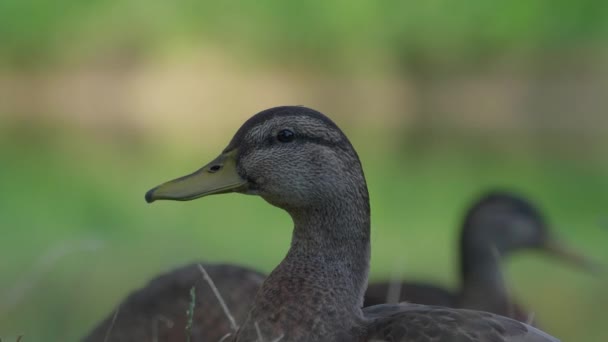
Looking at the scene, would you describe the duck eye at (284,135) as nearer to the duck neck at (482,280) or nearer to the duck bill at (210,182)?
the duck bill at (210,182)

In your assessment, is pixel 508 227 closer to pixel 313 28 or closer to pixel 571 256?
pixel 571 256

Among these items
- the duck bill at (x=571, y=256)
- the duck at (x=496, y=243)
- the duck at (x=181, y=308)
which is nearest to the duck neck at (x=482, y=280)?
the duck at (x=496, y=243)

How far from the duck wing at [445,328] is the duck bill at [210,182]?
1.43 ft

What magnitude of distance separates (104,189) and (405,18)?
8762 millimetres

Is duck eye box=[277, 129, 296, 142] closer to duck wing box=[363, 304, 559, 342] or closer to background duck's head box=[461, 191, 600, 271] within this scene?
duck wing box=[363, 304, 559, 342]

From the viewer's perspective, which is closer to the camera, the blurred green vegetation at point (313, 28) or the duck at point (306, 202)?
the duck at point (306, 202)

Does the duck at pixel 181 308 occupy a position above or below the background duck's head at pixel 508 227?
above

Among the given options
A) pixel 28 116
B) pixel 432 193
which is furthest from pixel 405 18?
pixel 432 193

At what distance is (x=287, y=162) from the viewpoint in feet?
9.75

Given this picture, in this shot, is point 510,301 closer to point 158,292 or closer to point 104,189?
point 158,292

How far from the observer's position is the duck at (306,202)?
2863 mm

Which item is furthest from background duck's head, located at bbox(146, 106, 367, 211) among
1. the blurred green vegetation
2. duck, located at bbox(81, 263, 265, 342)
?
the blurred green vegetation

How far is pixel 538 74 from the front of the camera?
53.6 ft

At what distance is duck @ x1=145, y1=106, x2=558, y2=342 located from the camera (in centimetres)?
286
